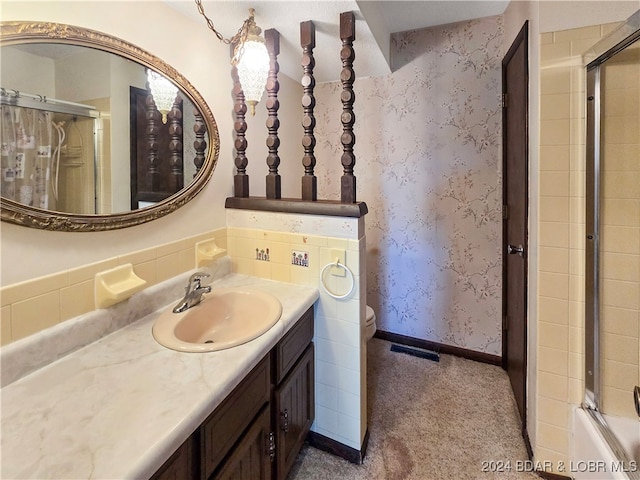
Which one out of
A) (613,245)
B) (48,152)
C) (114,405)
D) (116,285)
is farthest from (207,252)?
(613,245)

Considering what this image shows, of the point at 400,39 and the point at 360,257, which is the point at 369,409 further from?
the point at 400,39

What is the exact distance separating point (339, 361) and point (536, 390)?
86 cm

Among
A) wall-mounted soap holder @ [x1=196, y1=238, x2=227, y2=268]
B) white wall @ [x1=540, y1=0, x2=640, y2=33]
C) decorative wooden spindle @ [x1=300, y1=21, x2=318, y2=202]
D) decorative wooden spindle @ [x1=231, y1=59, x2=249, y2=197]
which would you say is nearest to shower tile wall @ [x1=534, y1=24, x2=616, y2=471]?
white wall @ [x1=540, y1=0, x2=640, y2=33]

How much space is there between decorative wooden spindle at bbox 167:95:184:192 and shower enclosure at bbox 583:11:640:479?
5.31ft

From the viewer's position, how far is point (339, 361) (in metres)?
1.41

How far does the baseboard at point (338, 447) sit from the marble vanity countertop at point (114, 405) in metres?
0.81

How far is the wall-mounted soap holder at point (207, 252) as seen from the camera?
1.40 metres

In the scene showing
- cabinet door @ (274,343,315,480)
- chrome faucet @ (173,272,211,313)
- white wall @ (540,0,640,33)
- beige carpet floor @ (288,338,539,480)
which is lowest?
beige carpet floor @ (288,338,539,480)

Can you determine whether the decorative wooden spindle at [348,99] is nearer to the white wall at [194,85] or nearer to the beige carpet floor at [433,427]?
the white wall at [194,85]

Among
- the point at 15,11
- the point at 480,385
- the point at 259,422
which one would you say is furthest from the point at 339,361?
the point at 15,11

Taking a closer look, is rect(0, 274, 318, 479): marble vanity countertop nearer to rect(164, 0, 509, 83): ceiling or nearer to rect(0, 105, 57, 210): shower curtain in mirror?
rect(0, 105, 57, 210): shower curtain in mirror

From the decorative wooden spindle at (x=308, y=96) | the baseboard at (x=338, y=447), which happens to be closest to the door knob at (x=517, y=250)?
the decorative wooden spindle at (x=308, y=96)

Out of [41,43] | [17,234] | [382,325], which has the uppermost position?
[41,43]

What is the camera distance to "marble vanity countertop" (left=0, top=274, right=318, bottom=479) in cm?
56
